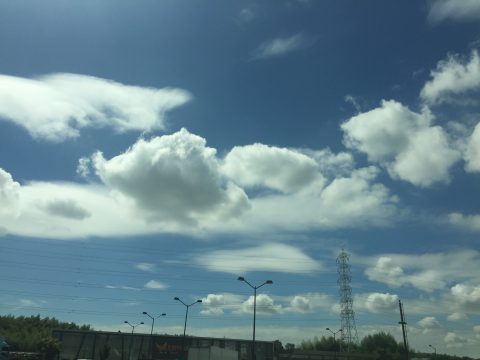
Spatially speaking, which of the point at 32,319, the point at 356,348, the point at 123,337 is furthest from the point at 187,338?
the point at 356,348

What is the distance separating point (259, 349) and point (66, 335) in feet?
126

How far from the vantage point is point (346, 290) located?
99875 millimetres

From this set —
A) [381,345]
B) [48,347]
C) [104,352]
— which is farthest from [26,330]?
[381,345]

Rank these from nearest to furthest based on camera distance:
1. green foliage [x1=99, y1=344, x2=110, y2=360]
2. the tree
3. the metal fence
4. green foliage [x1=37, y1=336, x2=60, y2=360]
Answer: green foliage [x1=37, y1=336, x2=60, y2=360], green foliage [x1=99, y1=344, x2=110, y2=360], the metal fence, the tree

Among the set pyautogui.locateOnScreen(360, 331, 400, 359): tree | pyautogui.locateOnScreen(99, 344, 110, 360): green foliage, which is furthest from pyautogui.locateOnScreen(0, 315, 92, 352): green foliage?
pyautogui.locateOnScreen(360, 331, 400, 359): tree

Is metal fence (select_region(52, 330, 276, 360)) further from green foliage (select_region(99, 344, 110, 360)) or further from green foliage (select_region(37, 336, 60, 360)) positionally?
green foliage (select_region(37, 336, 60, 360))

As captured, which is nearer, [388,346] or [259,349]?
[259,349]

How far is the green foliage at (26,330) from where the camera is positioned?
8875 cm

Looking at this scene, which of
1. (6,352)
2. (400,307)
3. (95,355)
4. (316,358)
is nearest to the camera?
(6,352)

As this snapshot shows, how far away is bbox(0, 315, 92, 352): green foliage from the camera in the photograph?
88750 millimetres

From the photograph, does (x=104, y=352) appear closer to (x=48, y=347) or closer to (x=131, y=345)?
(x=131, y=345)

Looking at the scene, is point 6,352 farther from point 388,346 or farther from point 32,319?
point 388,346

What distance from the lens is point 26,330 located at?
99.1 m

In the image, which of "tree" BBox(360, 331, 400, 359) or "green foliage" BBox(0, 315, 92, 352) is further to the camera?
"tree" BBox(360, 331, 400, 359)
